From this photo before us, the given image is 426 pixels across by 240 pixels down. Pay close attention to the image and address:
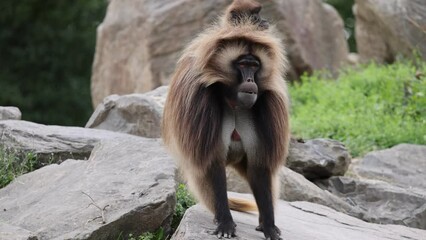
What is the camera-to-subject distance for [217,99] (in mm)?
5039

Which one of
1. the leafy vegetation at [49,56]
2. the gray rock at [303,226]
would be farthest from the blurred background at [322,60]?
the leafy vegetation at [49,56]

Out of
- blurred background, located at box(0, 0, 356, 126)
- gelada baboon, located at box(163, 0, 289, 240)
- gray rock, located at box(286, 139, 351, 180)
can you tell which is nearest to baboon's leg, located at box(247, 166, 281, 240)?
gelada baboon, located at box(163, 0, 289, 240)

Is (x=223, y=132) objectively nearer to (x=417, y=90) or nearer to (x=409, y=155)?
(x=409, y=155)

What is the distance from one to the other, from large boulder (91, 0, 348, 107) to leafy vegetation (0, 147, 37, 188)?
4.31 m

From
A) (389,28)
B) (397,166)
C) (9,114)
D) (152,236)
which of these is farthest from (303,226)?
(389,28)

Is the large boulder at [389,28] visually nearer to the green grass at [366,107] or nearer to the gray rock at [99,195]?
the green grass at [366,107]

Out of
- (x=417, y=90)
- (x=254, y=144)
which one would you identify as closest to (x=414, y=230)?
(x=254, y=144)

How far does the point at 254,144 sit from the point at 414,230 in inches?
67.9

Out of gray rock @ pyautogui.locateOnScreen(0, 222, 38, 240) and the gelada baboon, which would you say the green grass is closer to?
the gelada baboon

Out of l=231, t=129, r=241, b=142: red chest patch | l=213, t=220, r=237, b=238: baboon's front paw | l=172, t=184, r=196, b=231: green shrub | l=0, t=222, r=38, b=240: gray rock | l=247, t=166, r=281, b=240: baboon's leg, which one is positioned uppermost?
l=231, t=129, r=241, b=142: red chest patch

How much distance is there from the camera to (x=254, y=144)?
203 inches

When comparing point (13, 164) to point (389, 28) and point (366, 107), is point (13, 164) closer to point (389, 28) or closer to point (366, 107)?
point (366, 107)

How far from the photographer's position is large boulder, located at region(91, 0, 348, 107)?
11031 mm

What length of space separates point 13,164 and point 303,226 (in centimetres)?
222
